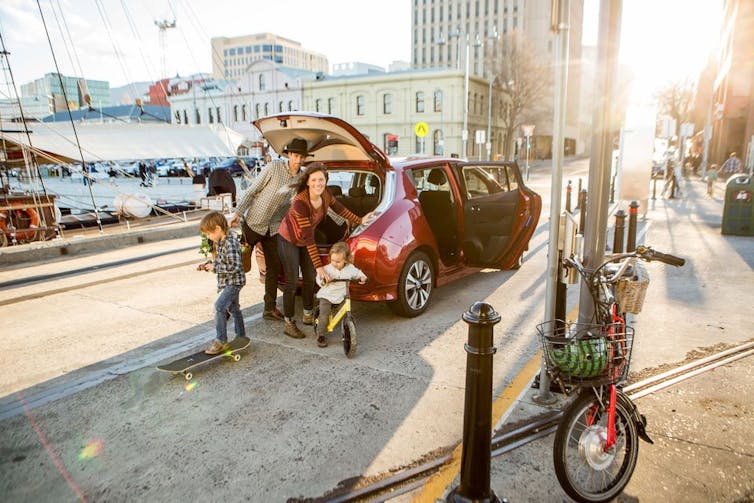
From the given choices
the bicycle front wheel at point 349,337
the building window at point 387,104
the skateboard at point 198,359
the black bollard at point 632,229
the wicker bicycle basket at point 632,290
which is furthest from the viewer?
the building window at point 387,104

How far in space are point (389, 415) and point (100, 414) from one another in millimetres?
2031

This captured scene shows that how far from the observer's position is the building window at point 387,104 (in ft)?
194

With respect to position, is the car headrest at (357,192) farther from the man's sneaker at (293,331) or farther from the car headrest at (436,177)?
the man's sneaker at (293,331)

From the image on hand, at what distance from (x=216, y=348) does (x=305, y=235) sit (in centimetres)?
124

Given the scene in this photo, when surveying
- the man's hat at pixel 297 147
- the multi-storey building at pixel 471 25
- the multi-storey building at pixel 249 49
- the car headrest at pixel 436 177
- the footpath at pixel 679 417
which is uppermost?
the multi-storey building at pixel 249 49

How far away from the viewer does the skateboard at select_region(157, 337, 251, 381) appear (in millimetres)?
4250

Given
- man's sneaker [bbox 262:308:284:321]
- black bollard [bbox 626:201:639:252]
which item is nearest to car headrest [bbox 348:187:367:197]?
man's sneaker [bbox 262:308:284:321]

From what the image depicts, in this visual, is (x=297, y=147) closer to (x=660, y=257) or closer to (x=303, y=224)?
(x=303, y=224)

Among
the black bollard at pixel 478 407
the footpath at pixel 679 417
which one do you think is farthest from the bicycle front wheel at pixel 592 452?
the black bollard at pixel 478 407

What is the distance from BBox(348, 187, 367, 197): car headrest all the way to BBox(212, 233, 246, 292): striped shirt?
2.22 metres

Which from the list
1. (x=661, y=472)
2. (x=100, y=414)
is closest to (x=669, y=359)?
(x=661, y=472)

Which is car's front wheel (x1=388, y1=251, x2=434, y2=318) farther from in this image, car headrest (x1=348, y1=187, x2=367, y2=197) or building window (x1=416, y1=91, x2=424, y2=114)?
building window (x1=416, y1=91, x2=424, y2=114)

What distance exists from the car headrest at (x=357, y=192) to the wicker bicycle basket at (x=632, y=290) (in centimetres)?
379

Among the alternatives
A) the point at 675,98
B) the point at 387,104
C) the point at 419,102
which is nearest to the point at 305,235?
the point at 675,98
